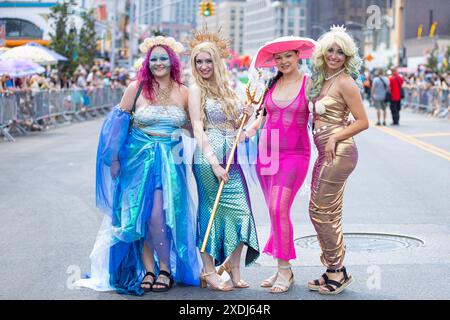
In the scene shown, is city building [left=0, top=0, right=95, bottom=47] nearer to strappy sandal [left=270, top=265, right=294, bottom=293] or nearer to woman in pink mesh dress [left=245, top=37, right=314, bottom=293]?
woman in pink mesh dress [left=245, top=37, right=314, bottom=293]

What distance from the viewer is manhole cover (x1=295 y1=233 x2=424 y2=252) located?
A: 28.6 ft

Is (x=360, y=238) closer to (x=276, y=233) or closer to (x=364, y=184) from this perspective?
(x=276, y=233)

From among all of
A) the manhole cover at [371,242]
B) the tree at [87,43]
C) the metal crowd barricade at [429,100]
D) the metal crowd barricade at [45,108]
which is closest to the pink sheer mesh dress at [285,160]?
the manhole cover at [371,242]

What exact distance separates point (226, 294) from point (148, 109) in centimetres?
143

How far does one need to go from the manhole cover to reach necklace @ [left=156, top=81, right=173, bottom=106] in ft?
7.54

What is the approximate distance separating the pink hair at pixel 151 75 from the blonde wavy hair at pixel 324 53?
3.36 ft

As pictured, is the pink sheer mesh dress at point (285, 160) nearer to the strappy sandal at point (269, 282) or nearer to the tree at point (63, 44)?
the strappy sandal at point (269, 282)

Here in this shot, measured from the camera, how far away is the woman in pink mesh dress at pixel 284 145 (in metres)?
6.91

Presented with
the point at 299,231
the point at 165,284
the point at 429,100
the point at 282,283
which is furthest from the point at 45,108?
the point at 282,283

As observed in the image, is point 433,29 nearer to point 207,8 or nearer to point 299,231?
point 207,8

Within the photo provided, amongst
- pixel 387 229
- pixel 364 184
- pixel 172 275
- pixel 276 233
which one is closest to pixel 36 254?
pixel 172 275

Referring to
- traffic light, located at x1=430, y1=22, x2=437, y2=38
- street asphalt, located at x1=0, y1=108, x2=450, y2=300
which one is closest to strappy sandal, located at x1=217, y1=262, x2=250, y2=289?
street asphalt, located at x1=0, y1=108, x2=450, y2=300

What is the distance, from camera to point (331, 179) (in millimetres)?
6820

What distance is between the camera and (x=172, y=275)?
720 cm
